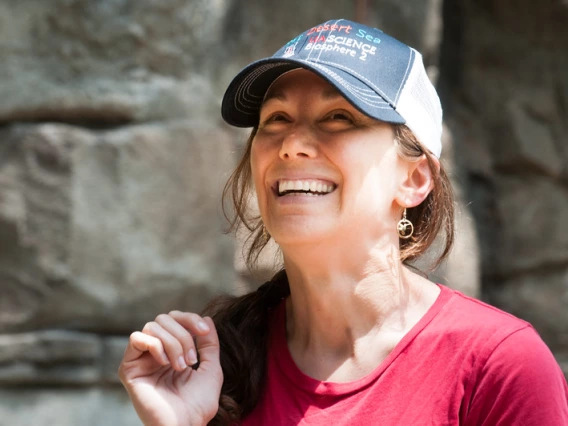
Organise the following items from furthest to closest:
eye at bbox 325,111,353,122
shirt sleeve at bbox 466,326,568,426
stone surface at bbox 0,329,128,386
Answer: stone surface at bbox 0,329,128,386, eye at bbox 325,111,353,122, shirt sleeve at bbox 466,326,568,426

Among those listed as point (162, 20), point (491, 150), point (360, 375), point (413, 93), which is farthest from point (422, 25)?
point (360, 375)

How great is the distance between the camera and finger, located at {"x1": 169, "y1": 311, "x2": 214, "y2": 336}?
1.56 meters

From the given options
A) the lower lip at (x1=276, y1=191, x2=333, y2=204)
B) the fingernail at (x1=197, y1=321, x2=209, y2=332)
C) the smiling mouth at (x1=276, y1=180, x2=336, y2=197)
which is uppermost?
the smiling mouth at (x1=276, y1=180, x2=336, y2=197)

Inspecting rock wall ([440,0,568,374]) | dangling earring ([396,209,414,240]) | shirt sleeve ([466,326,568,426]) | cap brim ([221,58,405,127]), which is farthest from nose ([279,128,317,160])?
rock wall ([440,0,568,374])

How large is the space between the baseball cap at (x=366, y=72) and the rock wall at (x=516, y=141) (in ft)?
6.80

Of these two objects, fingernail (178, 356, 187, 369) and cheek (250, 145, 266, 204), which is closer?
fingernail (178, 356, 187, 369)

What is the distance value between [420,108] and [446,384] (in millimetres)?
513

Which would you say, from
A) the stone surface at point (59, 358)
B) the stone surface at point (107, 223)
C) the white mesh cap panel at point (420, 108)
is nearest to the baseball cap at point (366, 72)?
the white mesh cap panel at point (420, 108)

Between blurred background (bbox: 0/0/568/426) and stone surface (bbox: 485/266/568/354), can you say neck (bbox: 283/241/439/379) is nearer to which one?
blurred background (bbox: 0/0/568/426)

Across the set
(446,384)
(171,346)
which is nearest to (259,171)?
(171,346)

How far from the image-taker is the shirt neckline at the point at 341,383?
5.06 feet

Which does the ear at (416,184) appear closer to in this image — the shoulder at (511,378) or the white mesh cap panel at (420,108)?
the white mesh cap panel at (420,108)

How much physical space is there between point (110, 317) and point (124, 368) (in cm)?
134

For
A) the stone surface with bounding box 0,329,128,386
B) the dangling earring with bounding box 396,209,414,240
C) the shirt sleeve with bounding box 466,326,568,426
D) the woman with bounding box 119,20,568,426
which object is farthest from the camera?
the stone surface with bounding box 0,329,128,386
